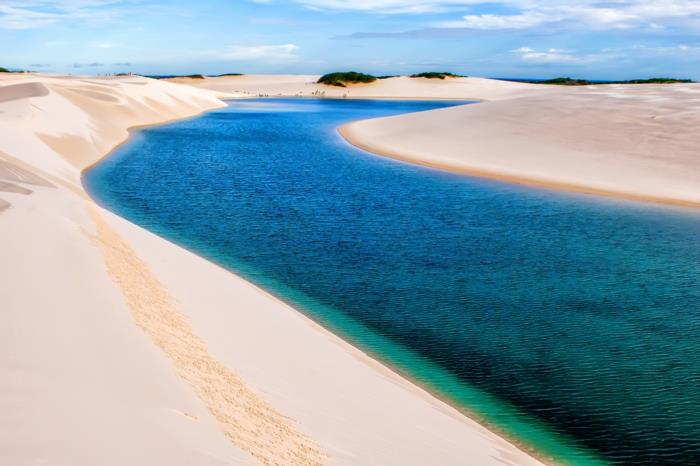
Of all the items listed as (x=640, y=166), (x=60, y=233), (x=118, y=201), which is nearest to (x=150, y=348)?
(x=60, y=233)

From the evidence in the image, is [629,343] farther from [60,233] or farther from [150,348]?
[60,233]

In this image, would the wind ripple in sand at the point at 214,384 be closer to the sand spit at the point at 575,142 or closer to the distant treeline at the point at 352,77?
the sand spit at the point at 575,142

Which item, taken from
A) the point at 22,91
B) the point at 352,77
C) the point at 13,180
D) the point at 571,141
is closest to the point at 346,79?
the point at 352,77

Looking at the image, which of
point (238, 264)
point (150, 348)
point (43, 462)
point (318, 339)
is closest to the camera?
point (43, 462)

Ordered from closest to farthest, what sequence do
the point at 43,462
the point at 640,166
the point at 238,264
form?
the point at 43,462 < the point at 238,264 < the point at 640,166

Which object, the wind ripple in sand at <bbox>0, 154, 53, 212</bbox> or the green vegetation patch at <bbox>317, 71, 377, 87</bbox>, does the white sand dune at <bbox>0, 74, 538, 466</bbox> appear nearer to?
the wind ripple in sand at <bbox>0, 154, 53, 212</bbox>

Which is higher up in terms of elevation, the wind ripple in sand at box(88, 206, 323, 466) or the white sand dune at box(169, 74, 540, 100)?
the white sand dune at box(169, 74, 540, 100)

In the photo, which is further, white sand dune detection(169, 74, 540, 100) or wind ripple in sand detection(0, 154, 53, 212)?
white sand dune detection(169, 74, 540, 100)

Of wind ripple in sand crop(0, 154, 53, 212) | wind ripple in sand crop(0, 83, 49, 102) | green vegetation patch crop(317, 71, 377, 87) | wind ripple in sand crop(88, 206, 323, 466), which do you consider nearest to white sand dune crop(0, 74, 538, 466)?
wind ripple in sand crop(88, 206, 323, 466)
